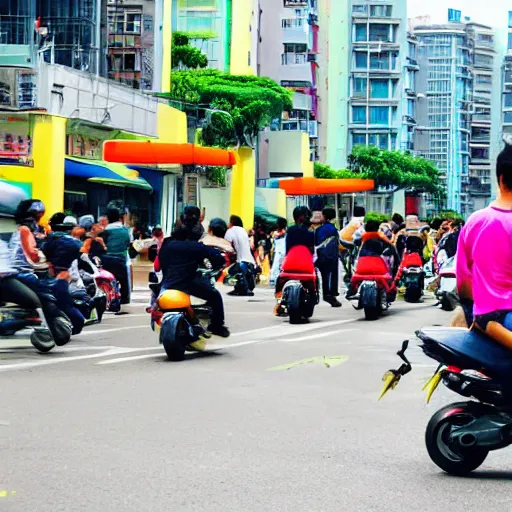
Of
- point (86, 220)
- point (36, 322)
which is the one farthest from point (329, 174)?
point (36, 322)

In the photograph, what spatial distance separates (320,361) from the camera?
49.9ft

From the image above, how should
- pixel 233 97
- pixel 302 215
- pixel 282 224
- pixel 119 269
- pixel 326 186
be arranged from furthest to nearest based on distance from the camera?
pixel 233 97 < pixel 326 186 < pixel 282 224 < pixel 119 269 < pixel 302 215

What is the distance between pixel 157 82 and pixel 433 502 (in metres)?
49.3

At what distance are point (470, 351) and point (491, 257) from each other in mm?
495

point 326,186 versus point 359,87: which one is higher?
point 359,87

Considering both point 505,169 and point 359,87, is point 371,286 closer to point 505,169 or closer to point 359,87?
point 505,169

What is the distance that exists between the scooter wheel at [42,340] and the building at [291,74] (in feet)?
242

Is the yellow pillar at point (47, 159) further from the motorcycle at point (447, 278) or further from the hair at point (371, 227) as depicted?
the hair at point (371, 227)

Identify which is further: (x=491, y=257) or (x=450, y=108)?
(x=450, y=108)

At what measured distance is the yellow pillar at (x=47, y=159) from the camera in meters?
37.9

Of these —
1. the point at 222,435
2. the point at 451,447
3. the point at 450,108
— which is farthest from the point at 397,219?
the point at 450,108

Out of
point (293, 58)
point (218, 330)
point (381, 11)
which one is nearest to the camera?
point (218, 330)

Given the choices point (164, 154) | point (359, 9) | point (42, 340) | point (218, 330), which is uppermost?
point (359, 9)

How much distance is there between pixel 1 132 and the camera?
37344mm
